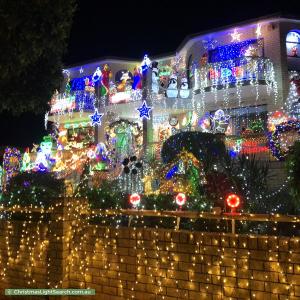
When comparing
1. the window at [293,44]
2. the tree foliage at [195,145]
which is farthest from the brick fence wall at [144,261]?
the window at [293,44]

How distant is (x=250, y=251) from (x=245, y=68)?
529 inches

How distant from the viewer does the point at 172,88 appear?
20.0m

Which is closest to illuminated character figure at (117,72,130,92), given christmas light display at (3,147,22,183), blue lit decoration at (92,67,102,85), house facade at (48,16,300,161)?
house facade at (48,16,300,161)

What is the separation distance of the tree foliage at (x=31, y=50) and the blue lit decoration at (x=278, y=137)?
828 cm

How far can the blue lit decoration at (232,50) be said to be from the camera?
58.1 feet

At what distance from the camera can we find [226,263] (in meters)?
5.22

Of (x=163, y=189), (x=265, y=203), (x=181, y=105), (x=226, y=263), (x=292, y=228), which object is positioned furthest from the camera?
(x=181, y=105)

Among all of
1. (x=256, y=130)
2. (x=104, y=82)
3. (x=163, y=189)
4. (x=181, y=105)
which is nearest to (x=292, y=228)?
(x=163, y=189)

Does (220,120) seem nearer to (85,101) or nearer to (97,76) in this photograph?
(97,76)

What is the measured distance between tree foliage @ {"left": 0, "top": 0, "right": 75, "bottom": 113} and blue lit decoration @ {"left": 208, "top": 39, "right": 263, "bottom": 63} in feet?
35.0

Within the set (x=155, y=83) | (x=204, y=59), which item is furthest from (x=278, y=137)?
(x=155, y=83)

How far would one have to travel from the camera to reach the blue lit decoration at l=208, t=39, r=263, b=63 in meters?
17.7

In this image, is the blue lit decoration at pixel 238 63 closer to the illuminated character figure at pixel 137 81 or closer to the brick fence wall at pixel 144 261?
the illuminated character figure at pixel 137 81

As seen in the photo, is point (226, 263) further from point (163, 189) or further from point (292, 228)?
point (163, 189)
